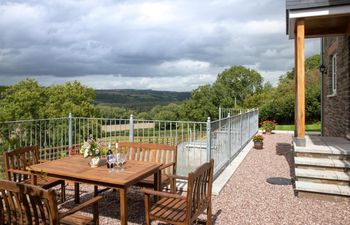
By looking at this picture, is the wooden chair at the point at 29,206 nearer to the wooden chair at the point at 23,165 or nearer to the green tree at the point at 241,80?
the wooden chair at the point at 23,165

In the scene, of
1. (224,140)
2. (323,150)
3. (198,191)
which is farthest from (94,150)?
(323,150)

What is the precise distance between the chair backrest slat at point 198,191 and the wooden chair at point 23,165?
243 cm

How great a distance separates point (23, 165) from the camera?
4391 mm

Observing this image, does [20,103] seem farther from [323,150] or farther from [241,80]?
[241,80]

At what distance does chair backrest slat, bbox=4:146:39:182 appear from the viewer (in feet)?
13.6

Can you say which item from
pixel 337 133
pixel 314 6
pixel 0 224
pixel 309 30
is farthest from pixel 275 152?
pixel 0 224

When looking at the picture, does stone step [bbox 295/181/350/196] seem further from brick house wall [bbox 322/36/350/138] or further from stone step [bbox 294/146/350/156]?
brick house wall [bbox 322/36/350/138]

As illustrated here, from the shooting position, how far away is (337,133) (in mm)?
8523

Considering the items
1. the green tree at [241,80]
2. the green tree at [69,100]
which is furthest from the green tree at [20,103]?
the green tree at [241,80]

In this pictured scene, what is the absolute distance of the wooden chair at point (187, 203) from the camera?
2865mm

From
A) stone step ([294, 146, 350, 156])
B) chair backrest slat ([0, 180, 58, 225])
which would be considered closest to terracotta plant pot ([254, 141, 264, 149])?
stone step ([294, 146, 350, 156])

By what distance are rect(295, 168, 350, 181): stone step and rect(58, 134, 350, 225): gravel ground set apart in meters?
0.43

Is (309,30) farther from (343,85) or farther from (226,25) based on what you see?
(226,25)

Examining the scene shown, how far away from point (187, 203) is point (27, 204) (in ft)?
5.10
